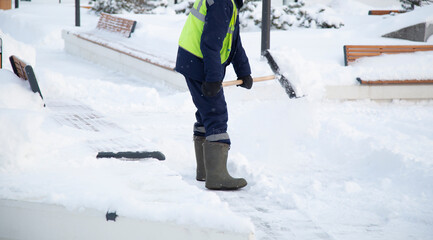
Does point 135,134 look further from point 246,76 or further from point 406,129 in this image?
point 406,129

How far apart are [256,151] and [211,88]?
5.62 feet

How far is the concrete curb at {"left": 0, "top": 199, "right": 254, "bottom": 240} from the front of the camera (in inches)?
103

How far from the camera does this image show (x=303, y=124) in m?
5.77

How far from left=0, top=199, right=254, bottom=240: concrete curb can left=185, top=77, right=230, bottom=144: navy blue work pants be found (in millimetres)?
1490

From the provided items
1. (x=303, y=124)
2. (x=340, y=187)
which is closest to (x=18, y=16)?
(x=303, y=124)

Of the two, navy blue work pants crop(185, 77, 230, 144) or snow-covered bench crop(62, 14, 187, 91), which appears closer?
navy blue work pants crop(185, 77, 230, 144)

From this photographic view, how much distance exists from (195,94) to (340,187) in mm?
1399

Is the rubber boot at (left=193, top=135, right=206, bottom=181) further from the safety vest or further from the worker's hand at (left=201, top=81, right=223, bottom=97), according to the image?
the safety vest

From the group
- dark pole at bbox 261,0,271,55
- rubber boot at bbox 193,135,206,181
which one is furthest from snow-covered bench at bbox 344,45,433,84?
rubber boot at bbox 193,135,206,181

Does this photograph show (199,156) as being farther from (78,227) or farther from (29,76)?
(29,76)

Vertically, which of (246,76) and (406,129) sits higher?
(246,76)

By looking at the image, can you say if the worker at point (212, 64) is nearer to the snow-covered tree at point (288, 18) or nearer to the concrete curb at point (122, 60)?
the concrete curb at point (122, 60)

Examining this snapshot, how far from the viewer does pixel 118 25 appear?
1281 centimetres

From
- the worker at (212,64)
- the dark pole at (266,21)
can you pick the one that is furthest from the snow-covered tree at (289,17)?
the worker at (212,64)
